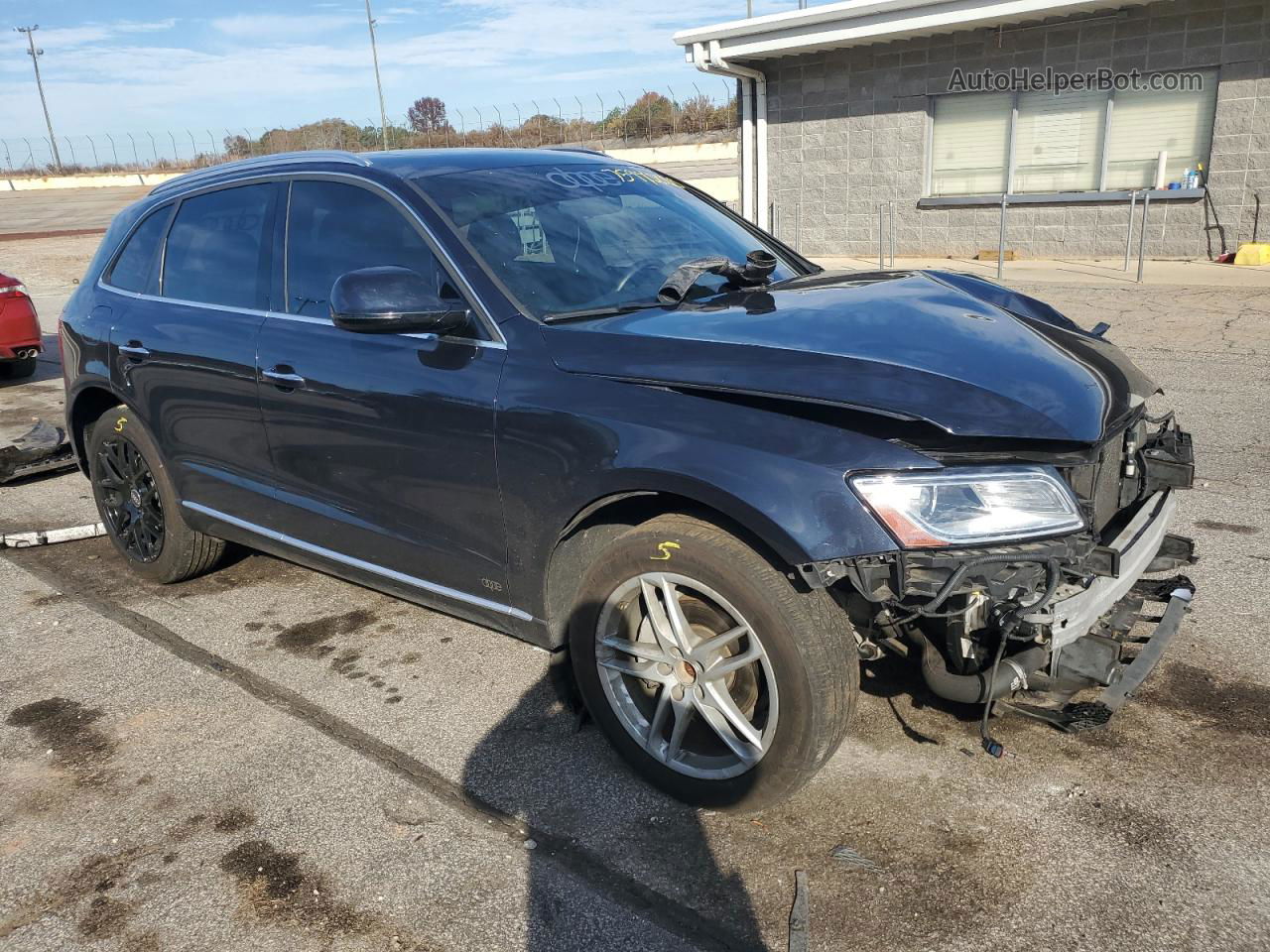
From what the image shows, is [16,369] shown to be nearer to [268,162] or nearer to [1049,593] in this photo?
[268,162]

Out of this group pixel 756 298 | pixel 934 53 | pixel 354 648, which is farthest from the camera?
pixel 934 53

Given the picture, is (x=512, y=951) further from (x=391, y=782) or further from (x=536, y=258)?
(x=536, y=258)

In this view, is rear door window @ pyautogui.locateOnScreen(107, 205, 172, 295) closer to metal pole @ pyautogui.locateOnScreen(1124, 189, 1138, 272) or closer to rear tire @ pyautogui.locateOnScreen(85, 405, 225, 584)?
rear tire @ pyautogui.locateOnScreen(85, 405, 225, 584)

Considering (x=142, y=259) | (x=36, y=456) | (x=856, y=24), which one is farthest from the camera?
(x=856, y=24)

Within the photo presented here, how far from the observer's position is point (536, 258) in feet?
11.3

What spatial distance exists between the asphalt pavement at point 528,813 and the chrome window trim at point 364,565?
1.43 ft

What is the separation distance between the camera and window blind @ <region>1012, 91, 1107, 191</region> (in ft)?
48.1

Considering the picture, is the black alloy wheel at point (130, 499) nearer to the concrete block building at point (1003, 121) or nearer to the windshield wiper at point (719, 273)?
the windshield wiper at point (719, 273)

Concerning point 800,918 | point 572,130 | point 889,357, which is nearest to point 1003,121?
point 889,357

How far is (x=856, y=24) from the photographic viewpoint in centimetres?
1491

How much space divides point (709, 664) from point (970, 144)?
1503 cm

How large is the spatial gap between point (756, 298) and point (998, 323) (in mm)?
771

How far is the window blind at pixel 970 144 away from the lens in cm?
1546

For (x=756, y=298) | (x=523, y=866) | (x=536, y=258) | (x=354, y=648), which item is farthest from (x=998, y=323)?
(x=354, y=648)
